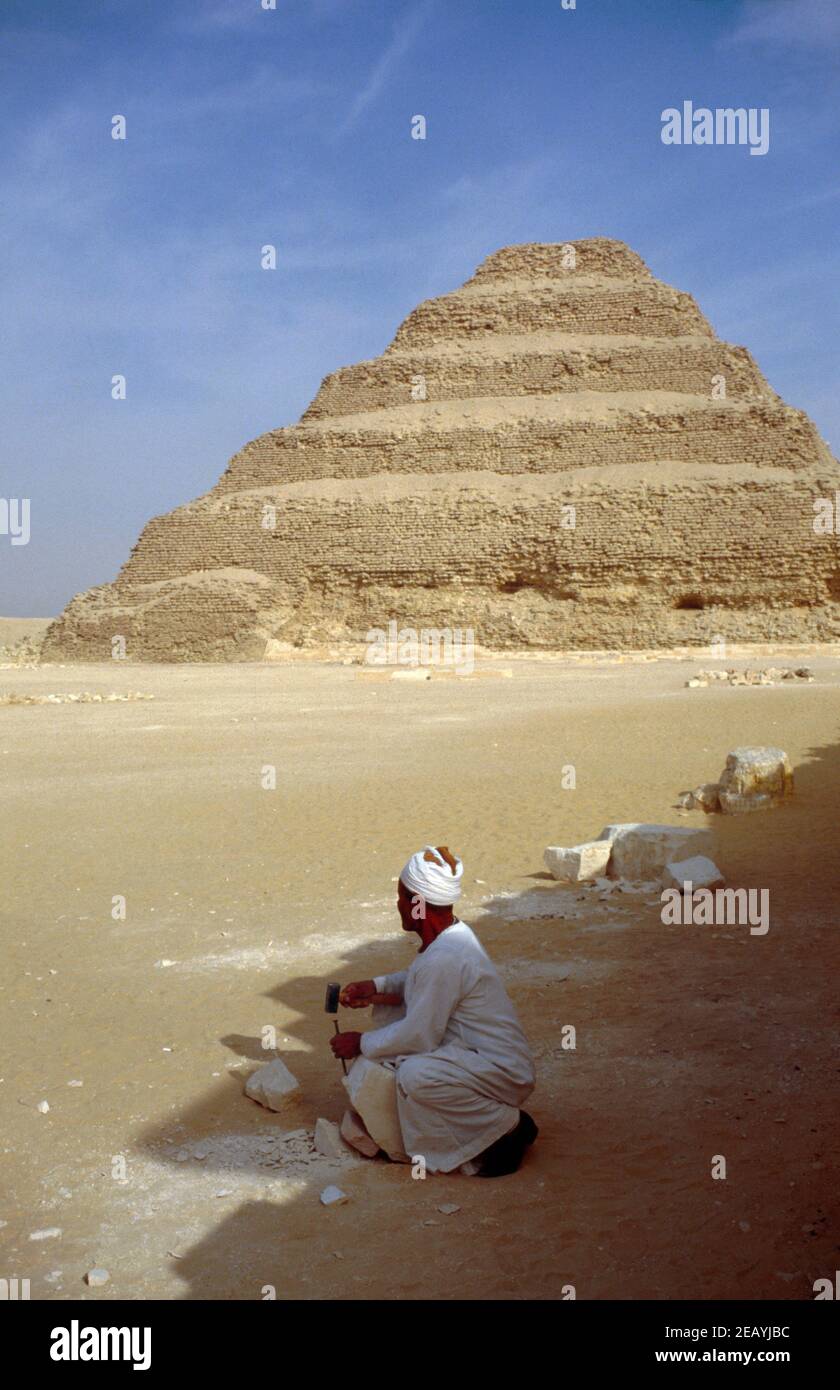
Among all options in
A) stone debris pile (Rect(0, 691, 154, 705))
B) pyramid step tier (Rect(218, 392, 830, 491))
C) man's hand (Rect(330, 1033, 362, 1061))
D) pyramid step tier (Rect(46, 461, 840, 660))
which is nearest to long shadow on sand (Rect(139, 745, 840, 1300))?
man's hand (Rect(330, 1033, 362, 1061))

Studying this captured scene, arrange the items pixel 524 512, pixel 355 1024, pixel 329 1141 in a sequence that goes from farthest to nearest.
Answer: pixel 524 512 → pixel 355 1024 → pixel 329 1141

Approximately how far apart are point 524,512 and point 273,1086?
43957 mm

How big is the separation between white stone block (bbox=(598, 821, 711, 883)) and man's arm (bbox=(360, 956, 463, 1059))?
3.80 m

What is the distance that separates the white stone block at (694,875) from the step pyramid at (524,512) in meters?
36.4

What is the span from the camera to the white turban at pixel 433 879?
11.8 feet

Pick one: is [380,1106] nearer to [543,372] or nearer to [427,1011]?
[427,1011]

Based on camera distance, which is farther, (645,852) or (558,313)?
(558,313)

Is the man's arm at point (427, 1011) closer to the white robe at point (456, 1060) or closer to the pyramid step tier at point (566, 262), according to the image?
the white robe at point (456, 1060)

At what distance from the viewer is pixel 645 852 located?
7.23 m

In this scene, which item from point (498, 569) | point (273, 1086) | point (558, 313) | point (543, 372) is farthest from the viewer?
point (558, 313)

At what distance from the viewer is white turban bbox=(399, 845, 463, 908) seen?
3.61m

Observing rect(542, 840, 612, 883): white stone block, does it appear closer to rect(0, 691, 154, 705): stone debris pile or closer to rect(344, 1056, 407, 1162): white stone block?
rect(344, 1056, 407, 1162): white stone block

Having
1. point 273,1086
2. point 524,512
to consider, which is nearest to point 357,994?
point 273,1086
